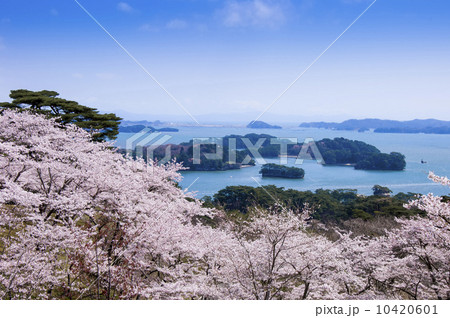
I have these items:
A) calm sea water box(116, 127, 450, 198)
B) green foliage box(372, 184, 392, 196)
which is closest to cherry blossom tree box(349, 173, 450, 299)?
calm sea water box(116, 127, 450, 198)

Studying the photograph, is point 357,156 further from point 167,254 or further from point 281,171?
point 167,254

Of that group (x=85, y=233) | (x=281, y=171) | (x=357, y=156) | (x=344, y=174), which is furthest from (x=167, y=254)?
(x=357, y=156)

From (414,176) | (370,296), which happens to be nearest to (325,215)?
(370,296)

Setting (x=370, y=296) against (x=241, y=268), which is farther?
(x=370, y=296)

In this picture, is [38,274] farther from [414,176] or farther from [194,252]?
[414,176]

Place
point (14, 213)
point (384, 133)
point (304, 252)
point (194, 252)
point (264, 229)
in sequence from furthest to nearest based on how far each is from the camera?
point (384, 133) < point (14, 213) < point (194, 252) < point (304, 252) < point (264, 229)

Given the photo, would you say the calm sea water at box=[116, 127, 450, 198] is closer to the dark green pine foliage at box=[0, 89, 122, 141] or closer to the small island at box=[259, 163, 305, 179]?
the small island at box=[259, 163, 305, 179]

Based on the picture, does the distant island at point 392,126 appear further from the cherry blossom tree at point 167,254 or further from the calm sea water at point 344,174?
the cherry blossom tree at point 167,254
